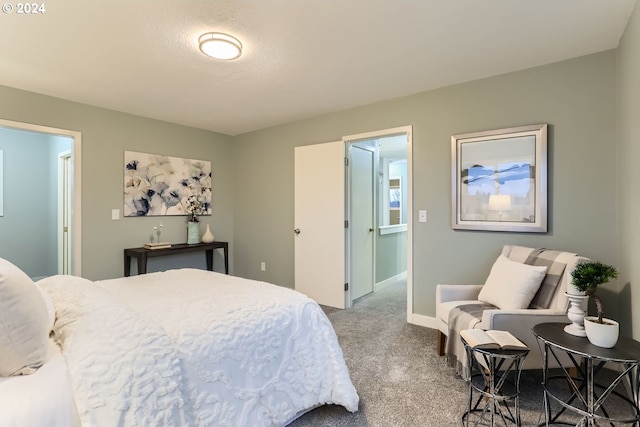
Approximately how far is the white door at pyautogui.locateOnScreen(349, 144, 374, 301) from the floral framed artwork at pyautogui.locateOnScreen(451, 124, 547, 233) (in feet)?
4.40

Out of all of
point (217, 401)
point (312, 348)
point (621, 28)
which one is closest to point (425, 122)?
point (621, 28)

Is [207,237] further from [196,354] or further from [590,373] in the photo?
[590,373]

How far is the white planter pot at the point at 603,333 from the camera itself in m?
1.47

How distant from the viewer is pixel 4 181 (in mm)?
4352

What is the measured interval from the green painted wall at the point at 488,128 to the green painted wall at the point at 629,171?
0.13 meters

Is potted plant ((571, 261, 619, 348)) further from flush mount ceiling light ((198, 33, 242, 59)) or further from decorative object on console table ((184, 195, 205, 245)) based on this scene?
decorative object on console table ((184, 195, 205, 245))

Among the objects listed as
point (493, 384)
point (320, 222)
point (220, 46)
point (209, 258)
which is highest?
point (220, 46)

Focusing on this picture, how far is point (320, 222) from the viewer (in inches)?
158

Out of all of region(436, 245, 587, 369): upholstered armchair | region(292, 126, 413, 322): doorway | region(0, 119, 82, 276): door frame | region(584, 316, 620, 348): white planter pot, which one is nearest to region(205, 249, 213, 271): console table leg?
region(292, 126, 413, 322): doorway

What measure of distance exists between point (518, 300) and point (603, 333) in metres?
0.66

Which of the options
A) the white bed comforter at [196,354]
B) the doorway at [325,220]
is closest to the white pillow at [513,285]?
the white bed comforter at [196,354]

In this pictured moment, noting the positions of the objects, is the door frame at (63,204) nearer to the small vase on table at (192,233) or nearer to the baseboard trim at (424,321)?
the small vase on table at (192,233)

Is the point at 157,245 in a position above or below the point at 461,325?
above

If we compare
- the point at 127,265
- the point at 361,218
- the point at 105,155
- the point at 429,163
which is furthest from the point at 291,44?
the point at 127,265
